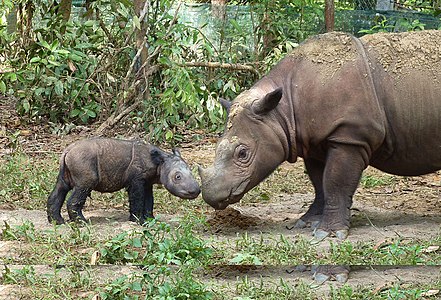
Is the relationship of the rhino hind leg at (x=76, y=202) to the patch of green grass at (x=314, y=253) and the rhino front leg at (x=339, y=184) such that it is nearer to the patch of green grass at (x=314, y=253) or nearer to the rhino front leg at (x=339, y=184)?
the patch of green grass at (x=314, y=253)

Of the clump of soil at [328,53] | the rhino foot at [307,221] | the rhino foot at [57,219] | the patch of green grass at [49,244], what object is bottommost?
the rhino foot at [57,219]

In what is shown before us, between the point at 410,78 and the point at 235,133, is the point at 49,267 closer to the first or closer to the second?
the point at 235,133

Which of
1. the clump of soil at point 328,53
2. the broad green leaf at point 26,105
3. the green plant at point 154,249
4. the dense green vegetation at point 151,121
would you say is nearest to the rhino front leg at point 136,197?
the dense green vegetation at point 151,121

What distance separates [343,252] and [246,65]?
20.4 ft

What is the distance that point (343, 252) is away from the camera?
591cm

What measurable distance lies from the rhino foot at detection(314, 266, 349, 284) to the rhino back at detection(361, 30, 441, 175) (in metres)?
1.69

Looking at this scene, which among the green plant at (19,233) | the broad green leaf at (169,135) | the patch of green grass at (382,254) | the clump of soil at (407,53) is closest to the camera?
the patch of green grass at (382,254)

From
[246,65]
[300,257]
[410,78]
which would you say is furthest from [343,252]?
[246,65]

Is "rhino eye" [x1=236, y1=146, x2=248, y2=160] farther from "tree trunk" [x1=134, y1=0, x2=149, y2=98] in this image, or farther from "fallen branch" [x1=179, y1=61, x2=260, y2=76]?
"fallen branch" [x1=179, y1=61, x2=260, y2=76]

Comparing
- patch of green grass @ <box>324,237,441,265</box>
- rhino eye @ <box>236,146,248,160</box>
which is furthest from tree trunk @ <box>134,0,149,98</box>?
patch of green grass @ <box>324,237,441,265</box>

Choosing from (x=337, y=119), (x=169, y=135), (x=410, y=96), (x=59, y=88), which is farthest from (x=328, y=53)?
(x=59, y=88)

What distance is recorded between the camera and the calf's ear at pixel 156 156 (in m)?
7.06

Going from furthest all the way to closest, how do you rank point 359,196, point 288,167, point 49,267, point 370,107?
1. point 288,167
2. point 359,196
3. point 370,107
4. point 49,267

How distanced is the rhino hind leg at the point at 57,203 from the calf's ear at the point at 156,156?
777 millimetres
